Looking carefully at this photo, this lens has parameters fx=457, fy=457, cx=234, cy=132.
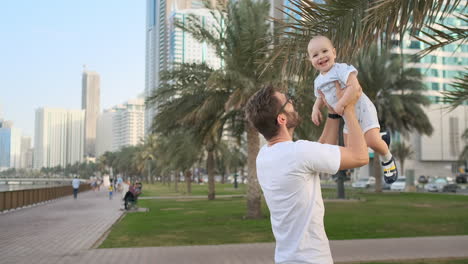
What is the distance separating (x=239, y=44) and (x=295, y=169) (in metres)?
14.1

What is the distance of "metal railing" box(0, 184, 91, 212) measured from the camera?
859 inches

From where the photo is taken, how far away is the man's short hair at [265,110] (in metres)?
2.42

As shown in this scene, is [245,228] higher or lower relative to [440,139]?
lower

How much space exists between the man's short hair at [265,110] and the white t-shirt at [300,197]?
116mm

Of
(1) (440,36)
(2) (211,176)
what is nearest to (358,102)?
(1) (440,36)

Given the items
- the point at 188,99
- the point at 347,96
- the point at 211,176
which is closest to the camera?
the point at 347,96

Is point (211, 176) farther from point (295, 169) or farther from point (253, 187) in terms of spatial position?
point (295, 169)

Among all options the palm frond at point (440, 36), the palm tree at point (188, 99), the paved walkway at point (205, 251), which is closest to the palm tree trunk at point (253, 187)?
the palm tree at point (188, 99)

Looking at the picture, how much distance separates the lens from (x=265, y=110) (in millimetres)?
2418

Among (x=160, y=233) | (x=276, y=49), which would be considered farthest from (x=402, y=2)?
(x=160, y=233)

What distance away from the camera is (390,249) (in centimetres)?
957

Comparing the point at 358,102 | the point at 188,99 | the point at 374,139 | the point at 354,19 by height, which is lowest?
the point at 374,139

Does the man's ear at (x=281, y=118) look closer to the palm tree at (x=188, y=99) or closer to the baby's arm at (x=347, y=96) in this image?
the baby's arm at (x=347, y=96)

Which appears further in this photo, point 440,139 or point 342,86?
point 440,139
